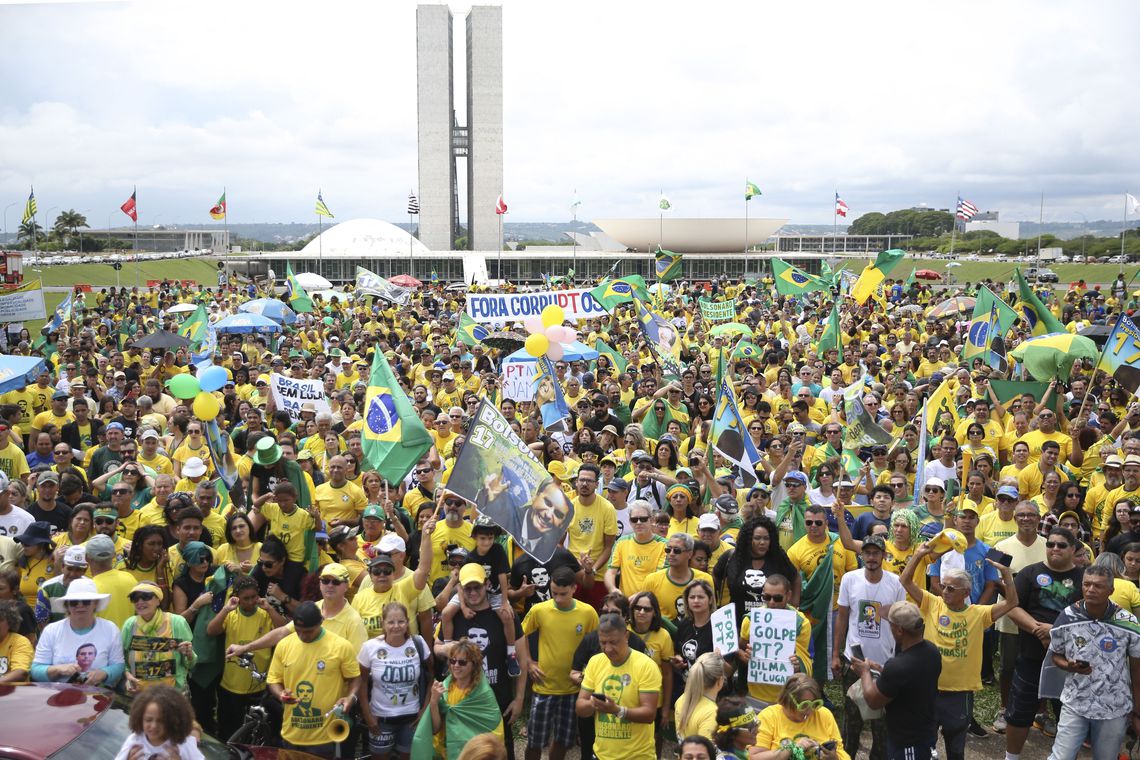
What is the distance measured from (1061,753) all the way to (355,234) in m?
84.3

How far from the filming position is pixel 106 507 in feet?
22.5

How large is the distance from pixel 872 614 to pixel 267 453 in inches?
188

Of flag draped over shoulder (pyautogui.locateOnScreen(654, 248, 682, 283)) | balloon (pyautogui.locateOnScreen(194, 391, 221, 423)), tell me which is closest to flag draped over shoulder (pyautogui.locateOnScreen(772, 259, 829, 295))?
flag draped over shoulder (pyautogui.locateOnScreen(654, 248, 682, 283))

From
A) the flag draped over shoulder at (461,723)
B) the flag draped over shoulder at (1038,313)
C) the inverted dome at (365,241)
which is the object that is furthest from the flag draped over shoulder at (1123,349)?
the inverted dome at (365,241)

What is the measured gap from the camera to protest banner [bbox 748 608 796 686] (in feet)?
18.3

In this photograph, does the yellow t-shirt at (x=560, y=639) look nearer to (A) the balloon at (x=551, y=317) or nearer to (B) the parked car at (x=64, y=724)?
(B) the parked car at (x=64, y=724)

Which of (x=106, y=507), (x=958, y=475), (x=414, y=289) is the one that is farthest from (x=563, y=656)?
(x=414, y=289)

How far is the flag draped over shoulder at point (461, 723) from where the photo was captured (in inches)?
207

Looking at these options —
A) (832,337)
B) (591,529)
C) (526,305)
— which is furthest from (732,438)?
(832,337)

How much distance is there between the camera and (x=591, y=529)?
733cm

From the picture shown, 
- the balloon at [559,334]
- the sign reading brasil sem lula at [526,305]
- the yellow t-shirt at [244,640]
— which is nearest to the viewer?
the yellow t-shirt at [244,640]

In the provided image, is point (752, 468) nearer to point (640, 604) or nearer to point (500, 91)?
point (640, 604)

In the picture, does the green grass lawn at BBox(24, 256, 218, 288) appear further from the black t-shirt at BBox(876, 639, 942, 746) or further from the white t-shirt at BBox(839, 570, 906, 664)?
the black t-shirt at BBox(876, 639, 942, 746)

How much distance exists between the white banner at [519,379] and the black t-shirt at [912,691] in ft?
23.9
